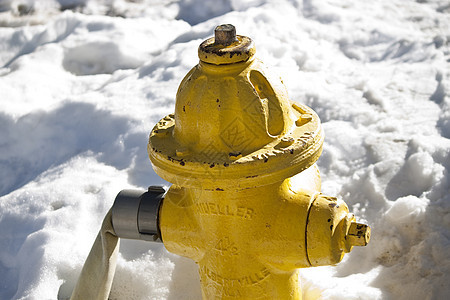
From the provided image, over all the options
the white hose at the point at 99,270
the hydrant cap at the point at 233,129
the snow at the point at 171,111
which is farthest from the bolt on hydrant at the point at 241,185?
the snow at the point at 171,111

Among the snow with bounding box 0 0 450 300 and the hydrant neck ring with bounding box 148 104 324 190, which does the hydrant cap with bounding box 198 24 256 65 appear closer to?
the hydrant neck ring with bounding box 148 104 324 190

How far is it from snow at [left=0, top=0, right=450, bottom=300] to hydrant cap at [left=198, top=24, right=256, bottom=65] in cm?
76

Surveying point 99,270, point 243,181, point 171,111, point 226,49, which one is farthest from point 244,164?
point 171,111

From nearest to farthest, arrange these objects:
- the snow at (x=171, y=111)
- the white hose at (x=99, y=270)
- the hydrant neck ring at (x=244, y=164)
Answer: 1. the hydrant neck ring at (x=244, y=164)
2. the white hose at (x=99, y=270)
3. the snow at (x=171, y=111)

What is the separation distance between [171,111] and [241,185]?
1776mm

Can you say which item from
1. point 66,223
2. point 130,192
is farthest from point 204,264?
point 66,223

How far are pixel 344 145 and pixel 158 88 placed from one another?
1204 millimetres

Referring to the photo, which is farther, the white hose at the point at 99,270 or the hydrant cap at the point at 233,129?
the white hose at the point at 99,270

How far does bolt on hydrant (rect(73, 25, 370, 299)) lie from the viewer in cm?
166

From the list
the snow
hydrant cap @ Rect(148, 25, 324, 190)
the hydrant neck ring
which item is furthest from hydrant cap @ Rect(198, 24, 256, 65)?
the snow

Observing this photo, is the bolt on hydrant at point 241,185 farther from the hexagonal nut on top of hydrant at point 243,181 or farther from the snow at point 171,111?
the snow at point 171,111

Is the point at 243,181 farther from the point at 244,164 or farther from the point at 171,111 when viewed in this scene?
the point at 171,111

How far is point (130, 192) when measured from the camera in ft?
6.72

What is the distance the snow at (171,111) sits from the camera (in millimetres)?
2543
